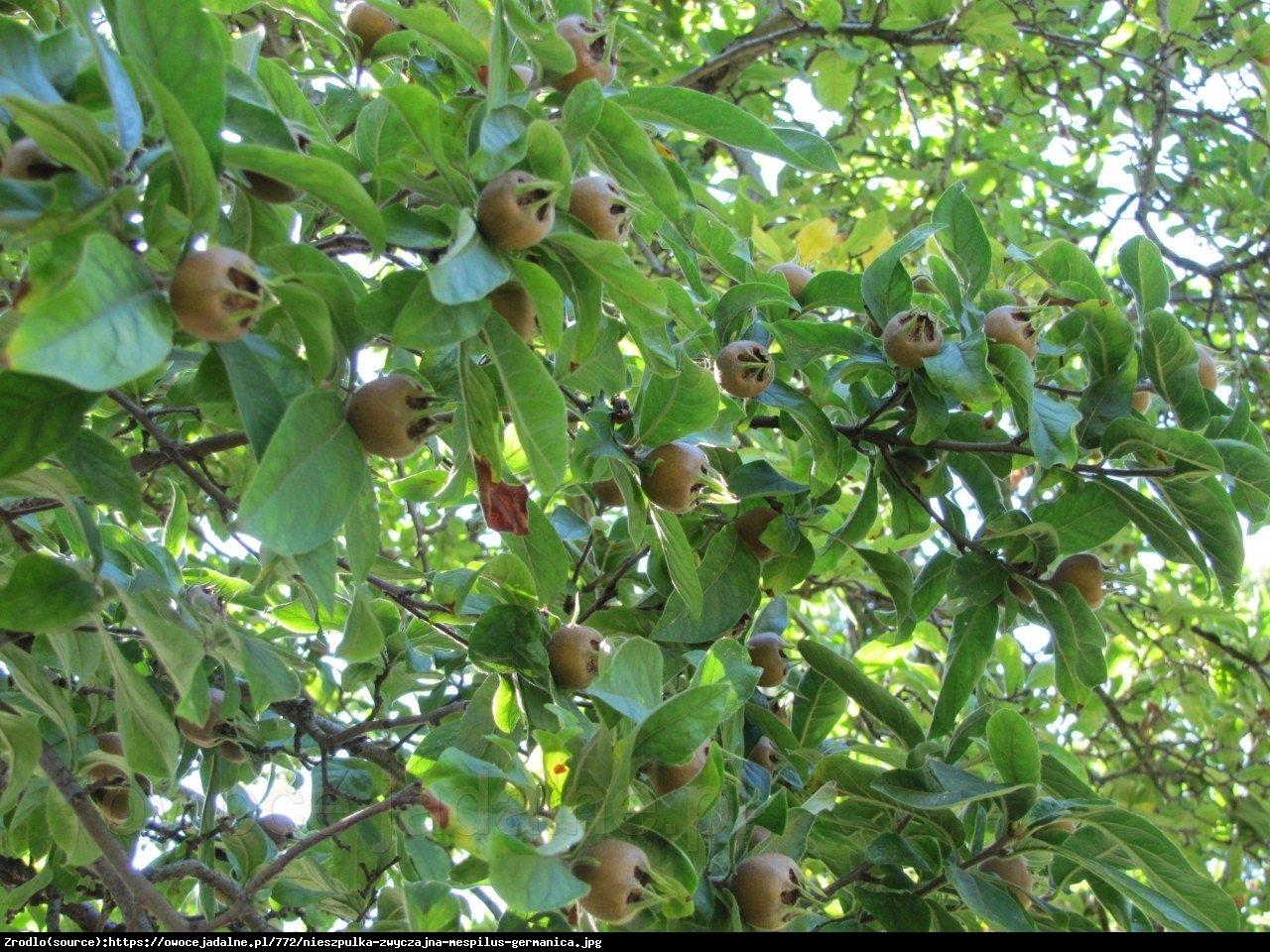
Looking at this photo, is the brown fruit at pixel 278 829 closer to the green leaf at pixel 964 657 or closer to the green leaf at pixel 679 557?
the green leaf at pixel 679 557

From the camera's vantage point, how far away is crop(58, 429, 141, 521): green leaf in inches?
53.9

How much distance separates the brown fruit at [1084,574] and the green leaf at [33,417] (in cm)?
153

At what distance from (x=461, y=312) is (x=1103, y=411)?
1.17 meters

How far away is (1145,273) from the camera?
1.99 meters

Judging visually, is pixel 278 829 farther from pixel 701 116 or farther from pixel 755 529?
pixel 701 116

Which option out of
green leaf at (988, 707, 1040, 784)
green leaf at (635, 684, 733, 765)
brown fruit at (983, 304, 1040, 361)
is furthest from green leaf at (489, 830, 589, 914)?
brown fruit at (983, 304, 1040, 361)

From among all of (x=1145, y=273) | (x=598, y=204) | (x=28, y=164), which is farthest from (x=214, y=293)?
(x=1145, y=273)

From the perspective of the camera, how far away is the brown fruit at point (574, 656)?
67.7 inches

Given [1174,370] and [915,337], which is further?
[1174,370]

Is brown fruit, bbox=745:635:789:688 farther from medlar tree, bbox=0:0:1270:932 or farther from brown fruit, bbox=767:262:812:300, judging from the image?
brown fruit, bbox=767:262:812:300

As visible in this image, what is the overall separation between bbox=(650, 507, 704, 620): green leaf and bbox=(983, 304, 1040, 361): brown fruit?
1.88 ft

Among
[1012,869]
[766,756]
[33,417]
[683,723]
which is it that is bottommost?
[766,756]

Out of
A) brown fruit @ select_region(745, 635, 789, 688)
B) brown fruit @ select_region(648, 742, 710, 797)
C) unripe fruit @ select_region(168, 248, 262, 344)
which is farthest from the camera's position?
A: brown fruit @ select_region(745, 635, 789, 688)

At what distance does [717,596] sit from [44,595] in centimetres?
103
